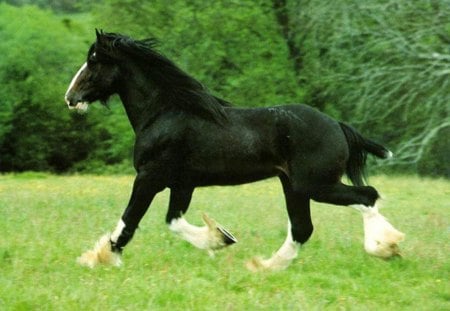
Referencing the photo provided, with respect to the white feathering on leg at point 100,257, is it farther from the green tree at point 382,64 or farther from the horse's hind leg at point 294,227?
the green tree at point 382,64

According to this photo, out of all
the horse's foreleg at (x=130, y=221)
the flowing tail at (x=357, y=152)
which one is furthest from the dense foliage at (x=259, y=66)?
the horse's foreleg at (x=130, y=221)

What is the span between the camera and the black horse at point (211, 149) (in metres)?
8.00

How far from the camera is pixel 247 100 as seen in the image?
34.4 meters

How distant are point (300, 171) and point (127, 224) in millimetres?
1654

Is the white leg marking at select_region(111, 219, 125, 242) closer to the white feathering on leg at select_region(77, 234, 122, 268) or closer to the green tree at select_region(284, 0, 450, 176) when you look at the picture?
the white feathering on leg at select_region(77, 234, 122, 268)

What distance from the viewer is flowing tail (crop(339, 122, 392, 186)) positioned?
8.38 m

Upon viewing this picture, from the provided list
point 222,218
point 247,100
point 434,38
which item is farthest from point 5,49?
point 222,218

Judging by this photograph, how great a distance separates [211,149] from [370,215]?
1.57 metres

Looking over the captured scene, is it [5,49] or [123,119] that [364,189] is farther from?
[5,49]

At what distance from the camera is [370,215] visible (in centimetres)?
797

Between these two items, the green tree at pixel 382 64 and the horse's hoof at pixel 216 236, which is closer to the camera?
the horse's hoof at pixel 216 236

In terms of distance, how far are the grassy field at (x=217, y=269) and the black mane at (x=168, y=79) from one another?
1.44 meters

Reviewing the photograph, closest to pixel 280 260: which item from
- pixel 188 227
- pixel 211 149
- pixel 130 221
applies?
pixel 188 227

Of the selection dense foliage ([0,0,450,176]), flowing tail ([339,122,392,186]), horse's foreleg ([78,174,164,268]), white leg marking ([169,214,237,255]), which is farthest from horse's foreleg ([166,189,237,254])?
dense foliage ([0,0,450,176])
